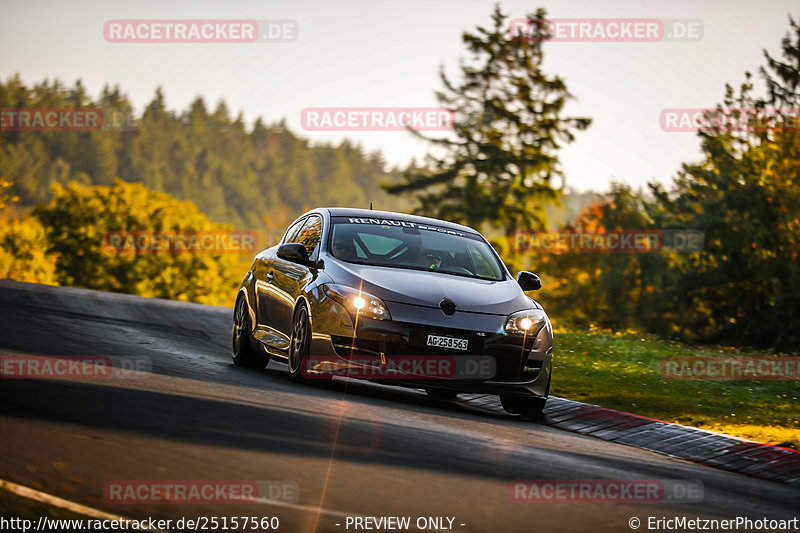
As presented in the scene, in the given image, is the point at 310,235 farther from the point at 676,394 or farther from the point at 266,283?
the point at 676,394

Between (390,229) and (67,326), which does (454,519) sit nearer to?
(390,229)

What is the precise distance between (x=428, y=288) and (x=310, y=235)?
2341 millimetres

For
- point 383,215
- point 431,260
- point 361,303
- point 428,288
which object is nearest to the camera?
point 361,303

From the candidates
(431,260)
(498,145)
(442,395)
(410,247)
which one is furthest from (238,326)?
(498,145)

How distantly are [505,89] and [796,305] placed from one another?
95.4 ft

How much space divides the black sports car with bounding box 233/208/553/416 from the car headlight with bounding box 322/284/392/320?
12mm

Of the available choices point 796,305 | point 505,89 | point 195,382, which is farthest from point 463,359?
point 505,89

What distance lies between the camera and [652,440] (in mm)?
9828

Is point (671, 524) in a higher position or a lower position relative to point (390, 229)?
lower

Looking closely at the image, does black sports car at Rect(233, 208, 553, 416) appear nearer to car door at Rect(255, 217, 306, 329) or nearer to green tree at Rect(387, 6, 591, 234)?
car door at Rect(255, 217, 306, 329)

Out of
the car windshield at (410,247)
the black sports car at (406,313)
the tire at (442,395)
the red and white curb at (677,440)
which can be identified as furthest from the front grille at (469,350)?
the tire at (442,395)

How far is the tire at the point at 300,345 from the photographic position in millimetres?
10625

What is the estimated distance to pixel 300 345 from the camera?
10.9m

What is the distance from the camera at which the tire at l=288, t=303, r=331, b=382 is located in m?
10.6
